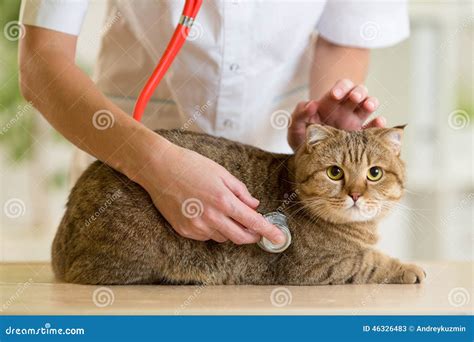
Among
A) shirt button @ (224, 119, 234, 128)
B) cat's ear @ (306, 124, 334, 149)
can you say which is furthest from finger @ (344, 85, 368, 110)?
shirt button @ (224, 119, 234, 128)

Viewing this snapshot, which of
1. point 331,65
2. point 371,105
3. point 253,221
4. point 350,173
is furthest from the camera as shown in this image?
point 331,65

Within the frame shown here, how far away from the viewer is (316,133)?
1.39m

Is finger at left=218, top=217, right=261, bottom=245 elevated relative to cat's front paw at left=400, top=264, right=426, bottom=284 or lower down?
elevated

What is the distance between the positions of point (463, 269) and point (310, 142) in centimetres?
64

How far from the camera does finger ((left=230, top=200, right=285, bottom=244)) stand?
1.22 meters

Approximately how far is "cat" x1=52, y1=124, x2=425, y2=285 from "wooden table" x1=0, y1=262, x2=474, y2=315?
5cm

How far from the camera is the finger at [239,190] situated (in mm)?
1239

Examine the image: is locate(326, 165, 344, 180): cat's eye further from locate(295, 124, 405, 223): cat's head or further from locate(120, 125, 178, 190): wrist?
locate(120, 125, 178, 190): wrist

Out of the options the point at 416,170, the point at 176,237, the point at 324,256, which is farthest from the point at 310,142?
the point at 416,170

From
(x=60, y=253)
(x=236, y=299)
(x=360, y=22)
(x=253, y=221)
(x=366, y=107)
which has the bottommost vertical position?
(x=60, y=253)

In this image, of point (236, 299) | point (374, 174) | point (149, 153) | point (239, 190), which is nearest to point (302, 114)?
point (374, 174)

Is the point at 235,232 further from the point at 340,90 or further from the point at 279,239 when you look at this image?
the point at 340,90

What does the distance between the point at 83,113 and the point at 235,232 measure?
425 mm

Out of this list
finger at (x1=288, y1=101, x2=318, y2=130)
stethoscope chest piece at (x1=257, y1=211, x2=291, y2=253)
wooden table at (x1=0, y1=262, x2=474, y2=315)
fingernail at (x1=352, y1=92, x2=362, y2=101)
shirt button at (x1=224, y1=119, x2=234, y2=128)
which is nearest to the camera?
wooden table at (x1=0, y1=262, x2=474, y2=315)
